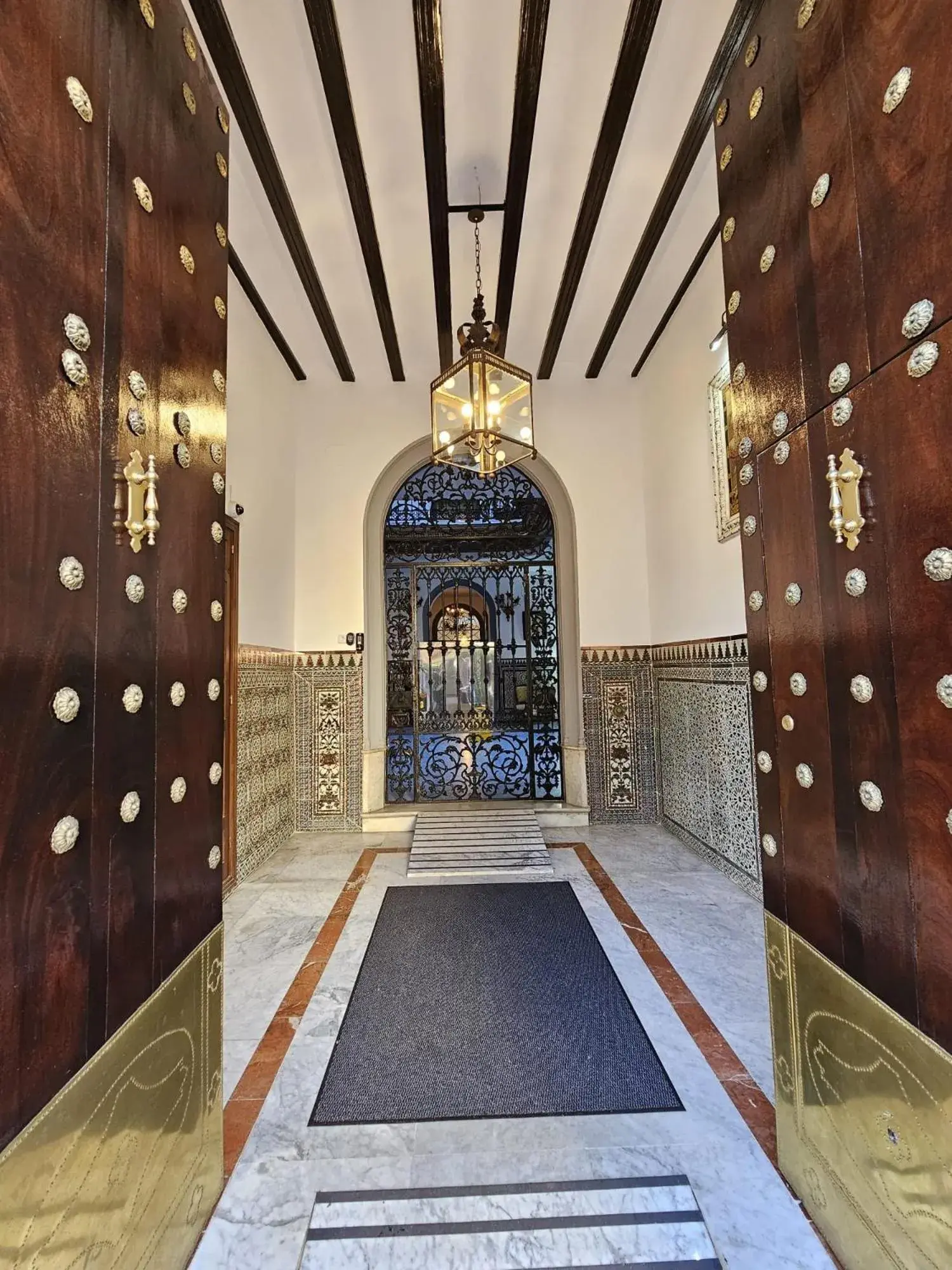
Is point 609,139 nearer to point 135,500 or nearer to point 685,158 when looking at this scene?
point 685,158

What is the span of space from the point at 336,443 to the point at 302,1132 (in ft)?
15.4

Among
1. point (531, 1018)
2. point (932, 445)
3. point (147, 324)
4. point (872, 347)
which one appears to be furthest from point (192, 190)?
point (531, 1018)

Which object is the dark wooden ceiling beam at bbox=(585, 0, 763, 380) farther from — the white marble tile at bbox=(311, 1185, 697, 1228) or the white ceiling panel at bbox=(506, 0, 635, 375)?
the white marble tile at bbox=(311, 1185, 697, 1228)

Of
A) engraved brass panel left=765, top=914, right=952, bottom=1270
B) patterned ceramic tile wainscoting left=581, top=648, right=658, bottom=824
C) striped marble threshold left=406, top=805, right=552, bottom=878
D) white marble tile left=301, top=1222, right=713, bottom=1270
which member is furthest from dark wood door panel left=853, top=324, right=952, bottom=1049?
patterned ceramic tile wainscoting left=581, top=648, right=658, bottom=824

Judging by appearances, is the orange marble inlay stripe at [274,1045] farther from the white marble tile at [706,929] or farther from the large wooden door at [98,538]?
the white marble tile at [706,929]

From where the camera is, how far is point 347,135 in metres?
2.62

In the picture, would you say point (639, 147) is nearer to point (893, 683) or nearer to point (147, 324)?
point (147, 324)

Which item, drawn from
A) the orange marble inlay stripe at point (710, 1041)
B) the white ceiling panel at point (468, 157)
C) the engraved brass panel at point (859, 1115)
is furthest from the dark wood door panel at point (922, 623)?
the white ceiling panel at point (468, 157)

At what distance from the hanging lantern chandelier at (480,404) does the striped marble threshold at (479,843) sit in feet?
8.39

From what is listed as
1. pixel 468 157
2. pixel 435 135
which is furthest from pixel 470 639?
pixel 435 135

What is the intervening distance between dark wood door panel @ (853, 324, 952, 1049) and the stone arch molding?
3.95m

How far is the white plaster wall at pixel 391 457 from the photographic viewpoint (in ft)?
16.3

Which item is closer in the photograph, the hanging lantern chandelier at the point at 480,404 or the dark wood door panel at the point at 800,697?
the dark wood door panel at the point at 800,697

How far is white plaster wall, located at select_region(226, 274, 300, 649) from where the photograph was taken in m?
3.73
